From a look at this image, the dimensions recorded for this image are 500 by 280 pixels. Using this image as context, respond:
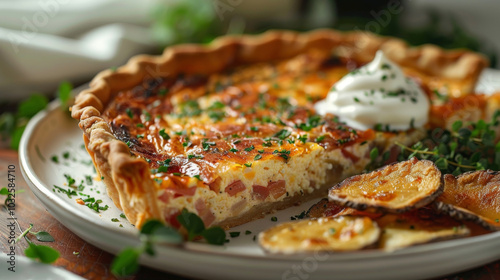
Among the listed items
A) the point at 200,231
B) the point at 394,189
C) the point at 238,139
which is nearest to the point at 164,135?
the point at 238,139

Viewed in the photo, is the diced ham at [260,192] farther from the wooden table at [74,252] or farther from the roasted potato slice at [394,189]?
the wooden table at [74,252]

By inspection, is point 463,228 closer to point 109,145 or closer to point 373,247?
point 373,247

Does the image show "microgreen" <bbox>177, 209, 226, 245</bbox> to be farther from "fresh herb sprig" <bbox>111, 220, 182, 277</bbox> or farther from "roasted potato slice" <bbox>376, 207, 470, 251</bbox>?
"roasted potato slice" <bbox>376, 207, 470, 251</bbox>

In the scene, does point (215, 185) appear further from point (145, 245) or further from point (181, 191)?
point (145, 245)

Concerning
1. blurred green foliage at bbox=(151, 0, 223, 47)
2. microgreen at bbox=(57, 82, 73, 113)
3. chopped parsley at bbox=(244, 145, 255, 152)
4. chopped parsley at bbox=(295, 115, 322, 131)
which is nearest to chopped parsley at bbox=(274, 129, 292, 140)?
chopped parsley at bbox=(295, 115, 322, 131)

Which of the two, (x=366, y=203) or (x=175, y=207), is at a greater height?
(x=366, y=203)

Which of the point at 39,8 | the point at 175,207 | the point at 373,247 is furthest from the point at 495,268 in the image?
the point at 39,8
